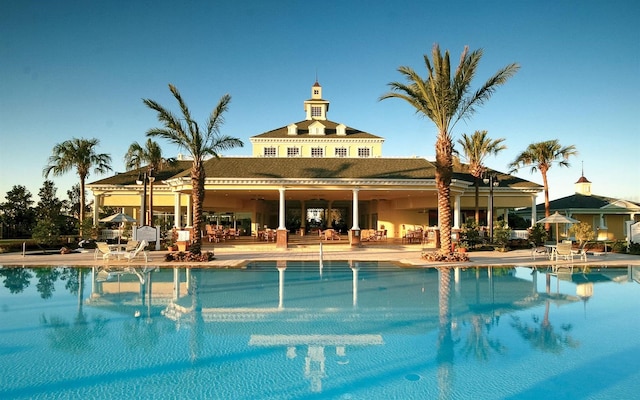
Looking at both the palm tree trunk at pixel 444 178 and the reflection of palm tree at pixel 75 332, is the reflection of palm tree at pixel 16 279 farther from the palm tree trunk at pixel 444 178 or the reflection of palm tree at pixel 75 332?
the palm tree trunk at pixel 444 178

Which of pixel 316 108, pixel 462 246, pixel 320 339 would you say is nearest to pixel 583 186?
pixel 462 246

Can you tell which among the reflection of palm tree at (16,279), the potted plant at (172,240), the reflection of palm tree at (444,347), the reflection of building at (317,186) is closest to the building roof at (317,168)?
the reflection of building at (317,186)

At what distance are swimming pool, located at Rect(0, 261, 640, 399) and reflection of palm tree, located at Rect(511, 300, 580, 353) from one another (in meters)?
0.04

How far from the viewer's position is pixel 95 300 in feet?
32.3

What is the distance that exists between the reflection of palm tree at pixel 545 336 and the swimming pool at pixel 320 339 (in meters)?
0.04

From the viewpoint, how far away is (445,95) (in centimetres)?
1582

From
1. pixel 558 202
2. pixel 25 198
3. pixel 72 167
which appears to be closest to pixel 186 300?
pixel 72 167

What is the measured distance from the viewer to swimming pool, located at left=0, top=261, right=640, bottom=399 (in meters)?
4.96

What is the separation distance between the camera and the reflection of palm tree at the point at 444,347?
16.4 ft

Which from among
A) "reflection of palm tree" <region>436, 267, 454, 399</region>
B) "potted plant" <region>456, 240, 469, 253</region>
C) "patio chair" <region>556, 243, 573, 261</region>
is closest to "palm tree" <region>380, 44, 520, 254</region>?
"potted plant" <region>456, 240, 469, 253</region>

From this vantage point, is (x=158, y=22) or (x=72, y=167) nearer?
(x=158, y=22)

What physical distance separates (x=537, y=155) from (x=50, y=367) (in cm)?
2842

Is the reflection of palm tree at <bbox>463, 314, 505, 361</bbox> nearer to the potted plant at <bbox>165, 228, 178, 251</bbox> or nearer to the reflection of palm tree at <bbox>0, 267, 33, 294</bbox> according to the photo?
the reflection of palm tree at <bbox>0, 267, 33, 294</bbox>

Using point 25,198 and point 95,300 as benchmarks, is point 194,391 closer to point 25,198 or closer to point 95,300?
point 95,300
